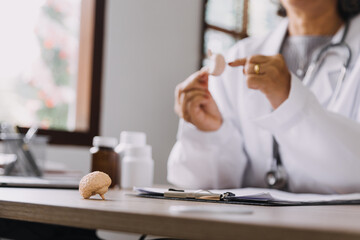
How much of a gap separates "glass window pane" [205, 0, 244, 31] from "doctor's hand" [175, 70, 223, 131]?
2.06 m

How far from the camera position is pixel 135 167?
3.43ft

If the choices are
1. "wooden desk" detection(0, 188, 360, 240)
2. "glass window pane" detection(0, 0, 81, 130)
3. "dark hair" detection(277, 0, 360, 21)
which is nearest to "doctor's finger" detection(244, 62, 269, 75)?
"wooden desk" detection(0, 188, 360, 240)

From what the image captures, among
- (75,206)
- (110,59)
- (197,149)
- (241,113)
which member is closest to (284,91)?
(197,149)

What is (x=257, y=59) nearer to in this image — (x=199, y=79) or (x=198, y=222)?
(x=199, y=79)

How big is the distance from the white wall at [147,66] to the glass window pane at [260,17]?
42 centimetres

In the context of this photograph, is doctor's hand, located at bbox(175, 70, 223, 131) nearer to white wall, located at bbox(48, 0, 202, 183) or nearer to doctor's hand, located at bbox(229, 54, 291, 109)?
doctor's hand, located at bbox(229, 54, 291, 109)

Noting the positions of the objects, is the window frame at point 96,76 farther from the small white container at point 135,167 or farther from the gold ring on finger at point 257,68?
the gold ring on finger at point 257,68

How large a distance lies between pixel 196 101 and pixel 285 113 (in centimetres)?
20

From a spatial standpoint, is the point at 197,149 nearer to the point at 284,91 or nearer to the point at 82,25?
the point at 284,91

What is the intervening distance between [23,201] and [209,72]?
1.58 ft

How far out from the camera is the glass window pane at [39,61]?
237 cm

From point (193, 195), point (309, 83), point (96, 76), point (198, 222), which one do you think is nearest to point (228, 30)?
point (96, 76)

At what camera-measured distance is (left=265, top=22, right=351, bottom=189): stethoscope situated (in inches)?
45.2

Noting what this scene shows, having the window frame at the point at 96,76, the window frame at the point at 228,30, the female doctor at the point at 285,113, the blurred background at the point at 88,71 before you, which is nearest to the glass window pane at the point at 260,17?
the window frame at the point at 228,30
